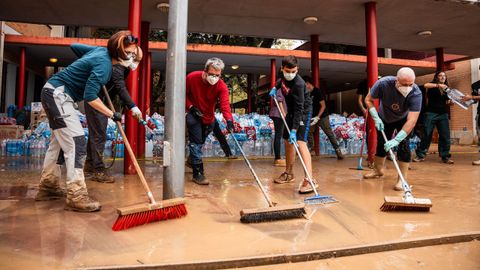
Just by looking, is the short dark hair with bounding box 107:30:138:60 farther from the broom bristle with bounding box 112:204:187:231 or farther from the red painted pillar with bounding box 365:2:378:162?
the red painted pillar with bounding box 365:2:378:162

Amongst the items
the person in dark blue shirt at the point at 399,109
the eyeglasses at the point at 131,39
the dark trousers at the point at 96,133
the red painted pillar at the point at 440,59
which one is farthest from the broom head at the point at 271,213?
the red painted pillar at the point at 440,59

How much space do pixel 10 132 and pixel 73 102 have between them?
5.91m

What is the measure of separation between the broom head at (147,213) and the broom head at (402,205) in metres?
1.86

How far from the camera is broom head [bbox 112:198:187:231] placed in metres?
2.39

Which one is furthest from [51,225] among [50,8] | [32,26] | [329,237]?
[32,26]

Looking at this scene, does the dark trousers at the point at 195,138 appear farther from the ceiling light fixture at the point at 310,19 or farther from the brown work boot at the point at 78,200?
the ceiling light fixture at the point at 310,19

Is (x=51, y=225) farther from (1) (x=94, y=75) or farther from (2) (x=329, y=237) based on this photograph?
(2) (x=329, y=237)

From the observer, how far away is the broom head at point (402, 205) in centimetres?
289

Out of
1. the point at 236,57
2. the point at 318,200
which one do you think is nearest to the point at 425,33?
the point at 236,57

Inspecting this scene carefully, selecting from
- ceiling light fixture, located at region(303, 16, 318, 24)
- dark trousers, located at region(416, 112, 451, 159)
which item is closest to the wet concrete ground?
dark trousers, located at region(416, 112, 451, 159)

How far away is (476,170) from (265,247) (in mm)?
5206

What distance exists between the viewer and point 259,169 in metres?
5.62

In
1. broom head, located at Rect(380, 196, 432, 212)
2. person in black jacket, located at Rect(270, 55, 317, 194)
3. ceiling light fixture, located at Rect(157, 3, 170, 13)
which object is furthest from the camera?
ceiling light fixture, located at Rect(157, 3, 170, 13)

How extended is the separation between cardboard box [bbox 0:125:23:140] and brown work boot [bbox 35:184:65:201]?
5452mm
